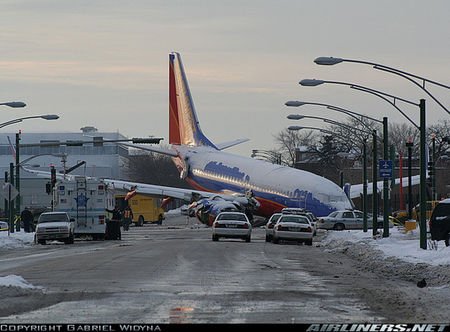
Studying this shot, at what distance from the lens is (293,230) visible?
160 ft

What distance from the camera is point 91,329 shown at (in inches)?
416

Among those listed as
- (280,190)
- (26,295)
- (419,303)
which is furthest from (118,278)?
(280,190)

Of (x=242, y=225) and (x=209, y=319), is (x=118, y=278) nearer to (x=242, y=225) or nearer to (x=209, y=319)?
(x=209, y=319)

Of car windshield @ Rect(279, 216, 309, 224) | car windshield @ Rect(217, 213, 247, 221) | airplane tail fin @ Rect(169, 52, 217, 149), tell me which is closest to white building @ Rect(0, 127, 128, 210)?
airplane tail fin @ Rect(169, 52, 217, 149)

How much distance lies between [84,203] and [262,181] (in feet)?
77.3

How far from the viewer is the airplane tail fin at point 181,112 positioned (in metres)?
97.2

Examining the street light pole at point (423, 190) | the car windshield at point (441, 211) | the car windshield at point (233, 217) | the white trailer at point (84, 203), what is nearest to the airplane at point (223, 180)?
the white trailer at point (84, 203)

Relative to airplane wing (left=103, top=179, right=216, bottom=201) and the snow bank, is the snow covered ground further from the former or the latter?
airplane wing (left=103, top=179, right=216, bottom=201)

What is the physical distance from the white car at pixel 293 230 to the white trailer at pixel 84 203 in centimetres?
934

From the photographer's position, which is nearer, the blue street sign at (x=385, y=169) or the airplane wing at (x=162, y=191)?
the blue street sign at (x=385, y=169)

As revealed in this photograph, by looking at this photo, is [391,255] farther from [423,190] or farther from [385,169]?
[385,169]

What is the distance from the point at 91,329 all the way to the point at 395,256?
24180 mm

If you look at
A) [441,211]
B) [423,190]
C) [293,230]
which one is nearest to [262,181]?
[293,230]

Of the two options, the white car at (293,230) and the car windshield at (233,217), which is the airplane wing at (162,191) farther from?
the white car at (293,230)
